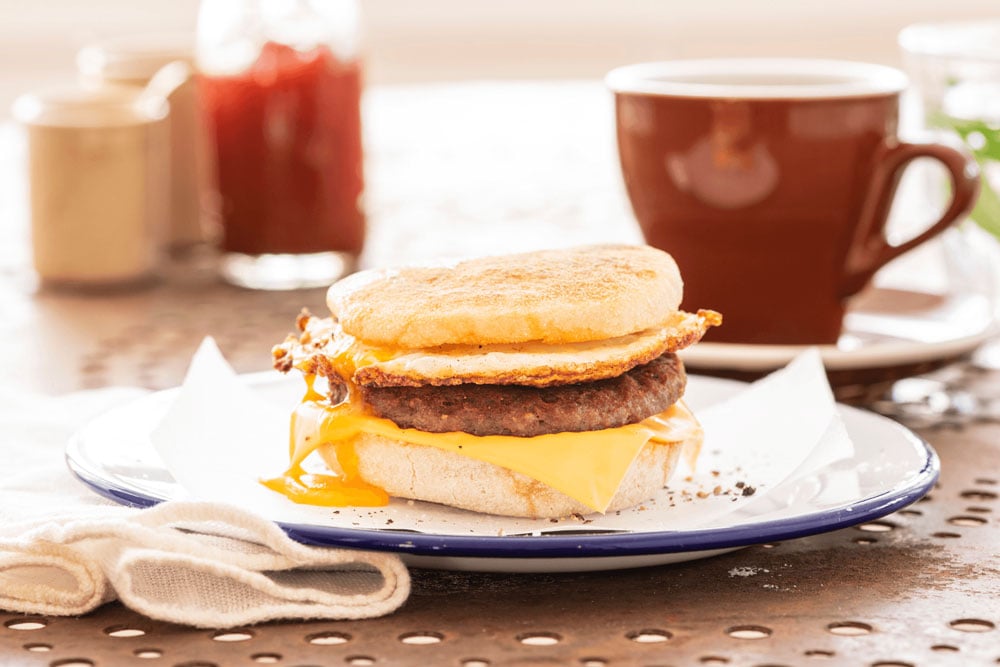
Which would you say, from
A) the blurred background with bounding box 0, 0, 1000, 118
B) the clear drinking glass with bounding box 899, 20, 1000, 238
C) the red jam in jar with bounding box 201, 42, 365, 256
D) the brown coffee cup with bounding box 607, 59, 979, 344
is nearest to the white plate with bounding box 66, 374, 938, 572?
the brown coffee cup with bounding box 607, 59, 979, 344

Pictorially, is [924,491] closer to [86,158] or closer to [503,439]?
[503,439]

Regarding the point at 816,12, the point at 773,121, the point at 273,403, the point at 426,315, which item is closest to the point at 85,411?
the point at 273,403

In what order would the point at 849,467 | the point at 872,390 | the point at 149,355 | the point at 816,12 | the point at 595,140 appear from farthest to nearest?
the point at 816,12
the point at 595,140
the point at 149,355
the point at 872,390
the point at 849,467

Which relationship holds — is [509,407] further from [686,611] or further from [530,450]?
[686,611]

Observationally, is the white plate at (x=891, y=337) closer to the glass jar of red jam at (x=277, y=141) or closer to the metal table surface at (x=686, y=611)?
the metal table surface at (x=686, y=611)

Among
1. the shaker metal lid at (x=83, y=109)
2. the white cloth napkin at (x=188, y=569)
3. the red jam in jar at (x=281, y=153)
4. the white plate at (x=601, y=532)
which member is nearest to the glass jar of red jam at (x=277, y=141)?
the red jam in jar at (x=281, y=153)

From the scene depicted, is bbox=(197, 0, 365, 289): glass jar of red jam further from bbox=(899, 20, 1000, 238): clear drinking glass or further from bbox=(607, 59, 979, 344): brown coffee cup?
bbox=(899, 20, 1000, 238): clear drinking glass
